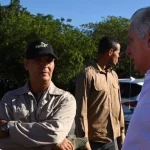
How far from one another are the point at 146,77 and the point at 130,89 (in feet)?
37.3

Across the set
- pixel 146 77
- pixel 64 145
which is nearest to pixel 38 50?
pixel 64 145

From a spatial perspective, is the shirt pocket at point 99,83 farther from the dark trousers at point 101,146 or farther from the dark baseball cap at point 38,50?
the dark baseball cap at point 38,50

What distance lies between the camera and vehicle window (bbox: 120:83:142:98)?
12766 mm

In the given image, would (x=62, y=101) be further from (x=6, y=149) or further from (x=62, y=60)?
(x=62, y=60)

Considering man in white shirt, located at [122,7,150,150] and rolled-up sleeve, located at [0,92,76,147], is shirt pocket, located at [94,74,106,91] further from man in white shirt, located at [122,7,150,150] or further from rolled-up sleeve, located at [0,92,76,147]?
man in white shirt, located at [122,7,150,150]

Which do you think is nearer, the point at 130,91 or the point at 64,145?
the point at 64,145

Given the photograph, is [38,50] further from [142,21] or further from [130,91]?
[130,91]

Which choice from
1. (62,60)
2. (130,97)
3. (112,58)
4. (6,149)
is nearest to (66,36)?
(62,60)

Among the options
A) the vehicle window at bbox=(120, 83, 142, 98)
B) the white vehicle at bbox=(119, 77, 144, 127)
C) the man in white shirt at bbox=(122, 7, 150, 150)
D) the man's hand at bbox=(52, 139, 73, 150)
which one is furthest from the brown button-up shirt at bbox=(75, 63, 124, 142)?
the vehicle window at bbox=(120, 83, 142, 98)

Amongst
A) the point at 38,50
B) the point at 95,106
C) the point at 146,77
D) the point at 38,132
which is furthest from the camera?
the point at 95,106

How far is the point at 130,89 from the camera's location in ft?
42.7

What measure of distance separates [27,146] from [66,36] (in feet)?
76.7

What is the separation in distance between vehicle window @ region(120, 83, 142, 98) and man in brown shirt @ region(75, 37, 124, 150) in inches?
316

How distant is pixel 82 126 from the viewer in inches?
171
